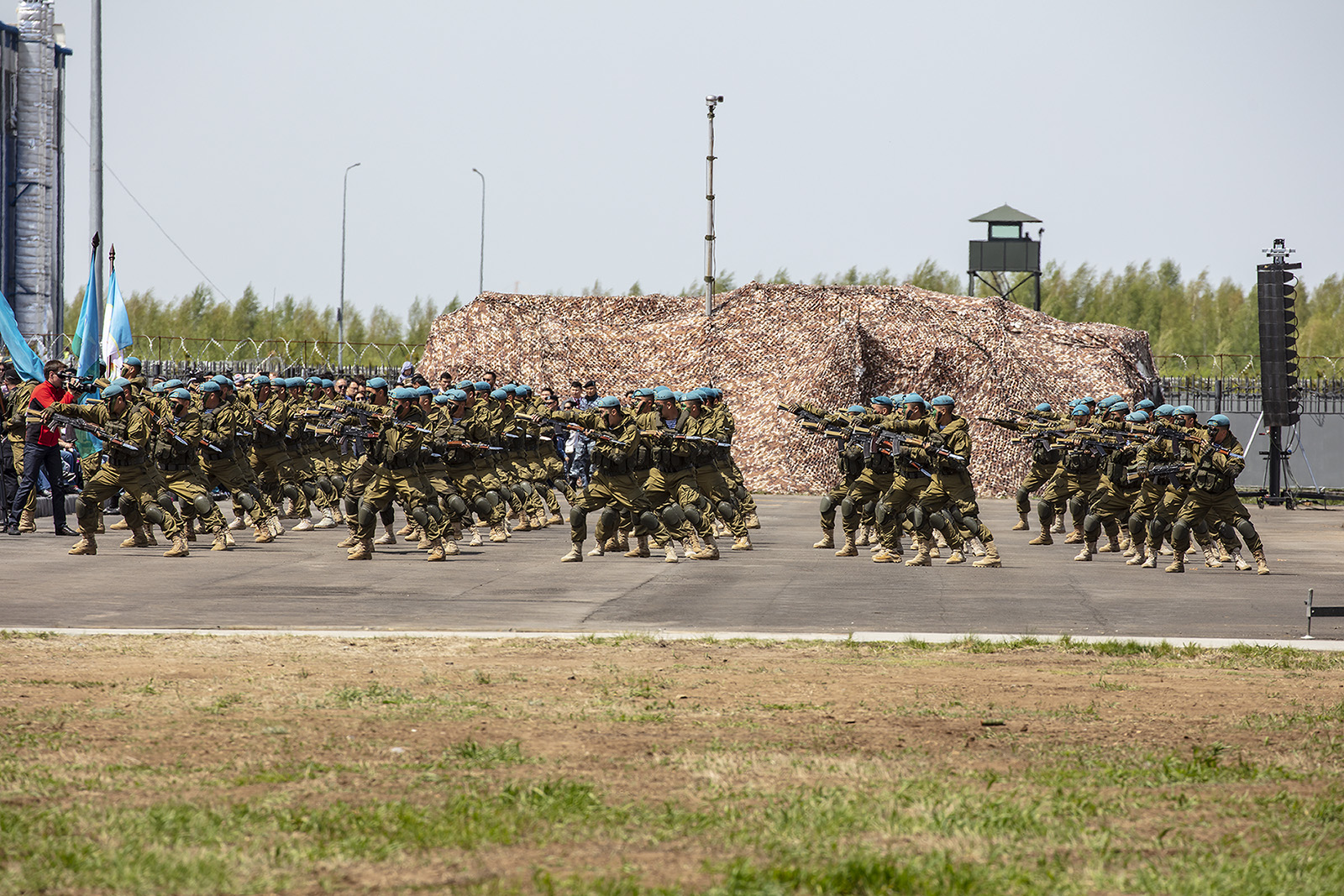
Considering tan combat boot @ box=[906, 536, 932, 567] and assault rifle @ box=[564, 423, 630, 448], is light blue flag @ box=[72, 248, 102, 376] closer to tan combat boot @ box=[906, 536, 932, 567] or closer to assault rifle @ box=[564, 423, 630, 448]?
assault rifle @ box=[564, 423, 630, 448]

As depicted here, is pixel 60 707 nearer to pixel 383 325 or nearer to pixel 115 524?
pixel 115 524

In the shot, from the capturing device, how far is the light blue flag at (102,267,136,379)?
27.4 meters

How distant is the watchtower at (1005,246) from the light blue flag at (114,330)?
80.0ft

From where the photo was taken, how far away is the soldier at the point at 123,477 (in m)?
Result: 17.6

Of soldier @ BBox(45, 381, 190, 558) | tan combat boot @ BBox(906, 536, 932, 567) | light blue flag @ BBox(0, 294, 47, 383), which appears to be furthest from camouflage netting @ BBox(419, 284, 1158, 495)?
soldier @ BBox(45, 381, 190, 558)

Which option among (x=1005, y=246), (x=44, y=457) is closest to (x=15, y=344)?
(x=44, y=457)

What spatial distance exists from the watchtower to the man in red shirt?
29.3 metres

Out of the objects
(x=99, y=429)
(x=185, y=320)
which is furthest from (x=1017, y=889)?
(x=185, y=320)

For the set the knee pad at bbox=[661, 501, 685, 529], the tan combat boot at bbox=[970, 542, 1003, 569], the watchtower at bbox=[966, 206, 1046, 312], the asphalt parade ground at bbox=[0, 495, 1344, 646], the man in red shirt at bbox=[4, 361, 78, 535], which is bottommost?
the asphalt parade ground at bbox=[0, 495, 1344, 646]

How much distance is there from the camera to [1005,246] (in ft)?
146

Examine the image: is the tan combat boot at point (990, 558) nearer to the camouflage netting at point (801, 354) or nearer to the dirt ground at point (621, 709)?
the dirt ground at point (621, 709)

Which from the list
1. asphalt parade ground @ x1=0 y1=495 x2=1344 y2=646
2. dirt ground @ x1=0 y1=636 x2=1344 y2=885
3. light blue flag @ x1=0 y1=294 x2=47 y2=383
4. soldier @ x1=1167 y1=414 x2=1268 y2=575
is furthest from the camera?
light blue flag @ x1=0 y1=294 x2=47 y2=383

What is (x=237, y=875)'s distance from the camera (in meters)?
5.75

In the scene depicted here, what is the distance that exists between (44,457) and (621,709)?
539 inches
